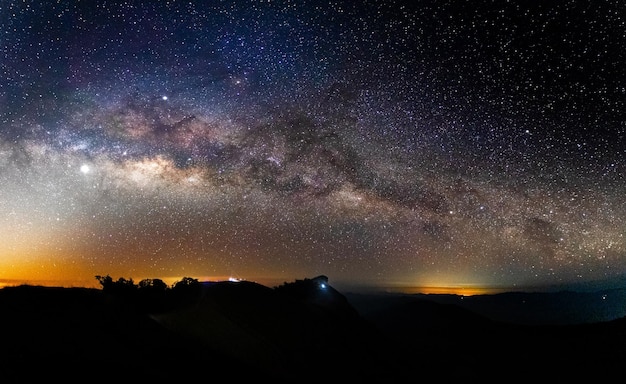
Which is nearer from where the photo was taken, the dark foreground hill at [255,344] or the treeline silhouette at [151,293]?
the dark foreground hill at [255,344]

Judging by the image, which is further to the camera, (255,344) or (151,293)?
(151,293)

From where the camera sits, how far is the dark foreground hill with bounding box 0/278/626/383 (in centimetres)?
1255

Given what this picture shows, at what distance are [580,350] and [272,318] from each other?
103 feet

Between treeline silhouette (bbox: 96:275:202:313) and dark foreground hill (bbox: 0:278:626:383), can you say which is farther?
treeline silhouette (bbox: 96:275:202:313)

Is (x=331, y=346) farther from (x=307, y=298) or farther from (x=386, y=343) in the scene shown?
(x=307, y=298)

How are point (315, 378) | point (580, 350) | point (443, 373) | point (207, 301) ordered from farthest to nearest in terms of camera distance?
point (580, 350), point (443, 373), point (207, 301), point (315, 378)

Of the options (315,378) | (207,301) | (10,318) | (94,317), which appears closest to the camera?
(10,318)

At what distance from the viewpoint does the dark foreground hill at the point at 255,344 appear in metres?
12.6

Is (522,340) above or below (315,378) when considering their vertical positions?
below

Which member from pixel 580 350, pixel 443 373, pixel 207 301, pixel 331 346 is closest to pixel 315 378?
pixel 331 346

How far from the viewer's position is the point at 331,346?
82.4ft

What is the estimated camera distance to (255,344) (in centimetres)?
2061

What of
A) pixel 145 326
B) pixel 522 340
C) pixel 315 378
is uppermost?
pixel 145 326

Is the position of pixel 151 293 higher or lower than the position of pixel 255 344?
higher
